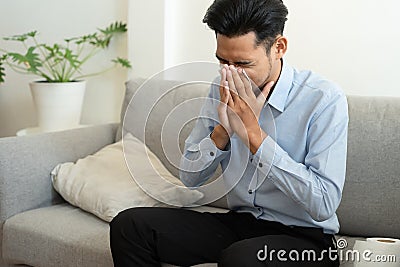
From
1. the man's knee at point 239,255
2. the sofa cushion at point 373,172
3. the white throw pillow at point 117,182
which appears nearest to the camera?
the man's knee at point 239,255

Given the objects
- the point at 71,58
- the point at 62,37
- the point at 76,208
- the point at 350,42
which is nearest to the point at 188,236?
the point at 76,208

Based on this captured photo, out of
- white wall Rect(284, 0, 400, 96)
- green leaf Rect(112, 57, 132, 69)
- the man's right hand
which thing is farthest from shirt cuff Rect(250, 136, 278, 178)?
green leaf Rect(112, 57, 132, 69)

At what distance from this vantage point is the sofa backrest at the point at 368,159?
2.03 meters

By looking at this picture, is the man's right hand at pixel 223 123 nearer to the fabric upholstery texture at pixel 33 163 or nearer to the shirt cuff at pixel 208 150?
the shirt cuff at pixel 208 150

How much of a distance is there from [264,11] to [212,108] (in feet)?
1.16

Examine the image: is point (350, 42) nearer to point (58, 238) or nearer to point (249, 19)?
point (249, 19)

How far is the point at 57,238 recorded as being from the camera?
7.09 feet

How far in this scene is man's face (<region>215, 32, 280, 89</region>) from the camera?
5.53 feet


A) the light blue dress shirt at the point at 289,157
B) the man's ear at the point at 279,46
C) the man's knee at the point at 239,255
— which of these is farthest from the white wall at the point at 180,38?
the man's knee at the point at 239,255

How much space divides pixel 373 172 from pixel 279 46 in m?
0.55

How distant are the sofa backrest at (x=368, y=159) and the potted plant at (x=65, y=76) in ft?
2.91

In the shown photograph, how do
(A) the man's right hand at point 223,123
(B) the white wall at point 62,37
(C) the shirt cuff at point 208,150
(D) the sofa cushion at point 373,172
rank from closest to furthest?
(A) the man's right hand at point 223,123, (C) the shirt cuff at point 208,150, (D) the sofa cushion at point 373,172, (B) the white wall at point 62,37

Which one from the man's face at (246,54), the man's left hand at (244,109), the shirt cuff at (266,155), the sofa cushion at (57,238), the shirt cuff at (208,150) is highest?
the man's face at (246,54)

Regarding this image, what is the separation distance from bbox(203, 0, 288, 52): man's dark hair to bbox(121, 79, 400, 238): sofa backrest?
0.45 metres
